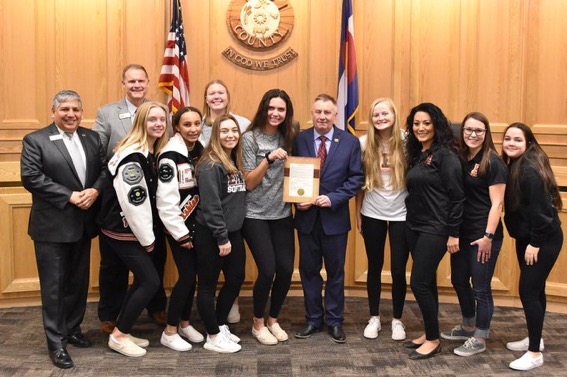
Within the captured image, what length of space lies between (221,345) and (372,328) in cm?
98

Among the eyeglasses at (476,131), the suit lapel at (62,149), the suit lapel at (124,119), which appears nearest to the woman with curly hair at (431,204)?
the eyeglasses at (476,131)

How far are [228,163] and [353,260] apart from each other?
1.85m

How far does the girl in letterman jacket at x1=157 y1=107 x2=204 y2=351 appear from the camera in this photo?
3.99m

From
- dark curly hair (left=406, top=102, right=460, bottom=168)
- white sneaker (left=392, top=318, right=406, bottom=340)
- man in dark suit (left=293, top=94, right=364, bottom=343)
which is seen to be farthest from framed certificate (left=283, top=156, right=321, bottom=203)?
white sneaker (left=392, top=318, right=406, bottom=340)

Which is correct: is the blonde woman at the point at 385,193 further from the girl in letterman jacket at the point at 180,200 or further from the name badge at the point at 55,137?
the name badge at the point at 55,137

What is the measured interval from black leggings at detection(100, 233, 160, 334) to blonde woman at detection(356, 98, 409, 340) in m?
1.35

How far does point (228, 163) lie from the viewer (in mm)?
4094

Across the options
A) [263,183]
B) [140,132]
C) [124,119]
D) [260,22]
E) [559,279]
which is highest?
[260,22]

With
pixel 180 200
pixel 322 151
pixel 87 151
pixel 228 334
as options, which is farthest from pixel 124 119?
pixel 228 334

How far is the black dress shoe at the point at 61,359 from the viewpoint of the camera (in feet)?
12.9

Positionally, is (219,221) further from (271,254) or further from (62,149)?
(62,149)

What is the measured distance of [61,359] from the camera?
3961 millimetres

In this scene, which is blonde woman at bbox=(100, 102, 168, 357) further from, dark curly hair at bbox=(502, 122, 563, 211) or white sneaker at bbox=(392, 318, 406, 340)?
dark curly hair at bbox=(502, 122, 563, 211)

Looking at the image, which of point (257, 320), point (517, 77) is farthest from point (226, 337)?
point (517, 77)
